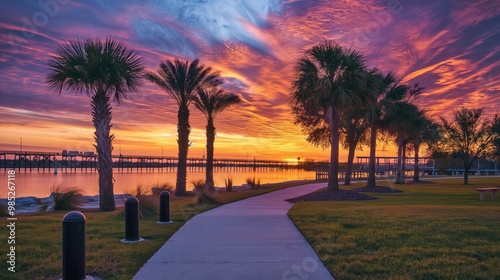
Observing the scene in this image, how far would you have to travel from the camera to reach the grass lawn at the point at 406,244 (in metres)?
6.64

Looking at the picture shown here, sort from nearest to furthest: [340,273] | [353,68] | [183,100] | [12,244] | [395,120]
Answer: [340,273]
[12,244]
[353,68]
[183,100]
[395,120]

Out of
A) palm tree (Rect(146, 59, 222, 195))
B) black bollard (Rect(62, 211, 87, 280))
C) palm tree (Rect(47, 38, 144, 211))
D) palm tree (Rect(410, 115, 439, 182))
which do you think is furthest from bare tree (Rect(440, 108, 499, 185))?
black bollard (Rect(62, 211, 87, 280))

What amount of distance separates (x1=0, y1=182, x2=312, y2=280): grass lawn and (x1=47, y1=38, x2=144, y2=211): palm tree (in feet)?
14.0

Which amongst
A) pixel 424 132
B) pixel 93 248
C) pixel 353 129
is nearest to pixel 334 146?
pixel 353 129

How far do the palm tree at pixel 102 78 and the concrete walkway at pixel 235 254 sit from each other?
693 centimetres

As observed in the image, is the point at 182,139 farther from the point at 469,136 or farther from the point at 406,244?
the point at 469,136

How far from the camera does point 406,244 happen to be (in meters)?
8.65

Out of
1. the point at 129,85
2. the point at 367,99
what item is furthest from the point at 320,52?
the point at 129,85

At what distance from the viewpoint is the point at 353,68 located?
22609 mm

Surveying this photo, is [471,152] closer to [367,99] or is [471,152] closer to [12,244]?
[367,99]

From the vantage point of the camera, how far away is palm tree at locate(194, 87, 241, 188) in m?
30.2

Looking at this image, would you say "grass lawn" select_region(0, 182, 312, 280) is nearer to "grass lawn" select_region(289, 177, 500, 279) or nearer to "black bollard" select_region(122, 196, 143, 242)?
"black bollard" select_region(122, 196, 143, 242)

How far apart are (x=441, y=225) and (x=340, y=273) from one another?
5954mm

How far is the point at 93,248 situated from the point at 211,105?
74.3 ft
